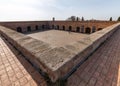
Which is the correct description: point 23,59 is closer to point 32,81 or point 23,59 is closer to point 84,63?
point 32,81

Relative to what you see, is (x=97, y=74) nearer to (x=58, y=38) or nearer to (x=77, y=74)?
(x=77, y=74)

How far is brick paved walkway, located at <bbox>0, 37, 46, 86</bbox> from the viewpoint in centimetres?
192

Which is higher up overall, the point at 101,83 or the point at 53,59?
the point at 53,59

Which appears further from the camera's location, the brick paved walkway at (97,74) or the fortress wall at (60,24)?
the fortress wall at (60,24)

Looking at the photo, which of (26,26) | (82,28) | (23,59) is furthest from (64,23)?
(23,59)

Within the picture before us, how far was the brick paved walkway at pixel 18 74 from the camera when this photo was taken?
1921 mm

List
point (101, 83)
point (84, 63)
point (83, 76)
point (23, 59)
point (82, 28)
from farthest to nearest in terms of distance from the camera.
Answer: point (82, 28)
point (23, 59)
point (84, 63)
point (83, 76)
point (101, 83)

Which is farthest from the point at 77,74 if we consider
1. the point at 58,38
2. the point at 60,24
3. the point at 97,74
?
the point at 60,24

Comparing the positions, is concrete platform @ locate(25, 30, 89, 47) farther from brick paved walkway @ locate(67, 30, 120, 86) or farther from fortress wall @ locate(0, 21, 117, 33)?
brick paved walkway @ locate(67, 30, 120, 86)

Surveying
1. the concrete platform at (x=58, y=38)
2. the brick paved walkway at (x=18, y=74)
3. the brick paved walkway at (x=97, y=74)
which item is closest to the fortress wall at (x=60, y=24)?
the concrete platform at (x=58, y=38)

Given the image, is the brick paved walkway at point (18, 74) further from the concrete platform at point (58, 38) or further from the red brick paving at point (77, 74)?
the concrete platform at point (58, 38)

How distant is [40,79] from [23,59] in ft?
4.03

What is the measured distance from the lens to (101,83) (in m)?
1.92

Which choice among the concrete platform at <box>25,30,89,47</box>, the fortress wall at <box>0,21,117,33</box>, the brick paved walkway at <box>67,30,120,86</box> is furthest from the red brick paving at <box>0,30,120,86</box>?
the fortress wall at <box>0,21,117,33</box>
